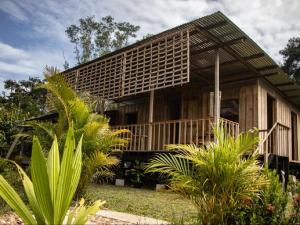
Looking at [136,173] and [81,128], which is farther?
[136,173]

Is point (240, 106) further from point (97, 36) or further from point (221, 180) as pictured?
point (97, 36)

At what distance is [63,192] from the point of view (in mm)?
2492

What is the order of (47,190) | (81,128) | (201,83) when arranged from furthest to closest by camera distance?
(201,83) < (81,128) < (47,190)

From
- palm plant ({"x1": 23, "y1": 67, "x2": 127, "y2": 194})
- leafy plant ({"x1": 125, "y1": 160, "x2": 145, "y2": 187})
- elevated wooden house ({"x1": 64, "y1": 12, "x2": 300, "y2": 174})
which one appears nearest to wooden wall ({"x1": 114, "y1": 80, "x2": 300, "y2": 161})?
elevated wooden house ({"x1": 64, "y1": 12, "x2": 300, "y2": 174})

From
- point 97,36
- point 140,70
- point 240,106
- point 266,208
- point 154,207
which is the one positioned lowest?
point 154,207

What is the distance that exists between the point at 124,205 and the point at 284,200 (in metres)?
3.00

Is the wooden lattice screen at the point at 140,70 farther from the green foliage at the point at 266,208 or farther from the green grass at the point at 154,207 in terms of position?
the green foliage at the point at 266,208

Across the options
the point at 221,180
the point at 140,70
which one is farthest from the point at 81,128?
the point at 140,70

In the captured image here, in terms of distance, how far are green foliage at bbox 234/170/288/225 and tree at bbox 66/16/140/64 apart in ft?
95.5

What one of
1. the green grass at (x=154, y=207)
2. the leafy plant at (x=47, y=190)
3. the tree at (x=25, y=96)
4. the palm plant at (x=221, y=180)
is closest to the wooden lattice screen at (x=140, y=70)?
the green grass at (x=154, y=207)

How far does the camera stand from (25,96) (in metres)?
24.3

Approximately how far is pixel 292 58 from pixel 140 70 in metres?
18.4

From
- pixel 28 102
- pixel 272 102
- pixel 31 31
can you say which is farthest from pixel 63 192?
pixel 28 102

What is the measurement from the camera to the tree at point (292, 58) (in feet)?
81.0
